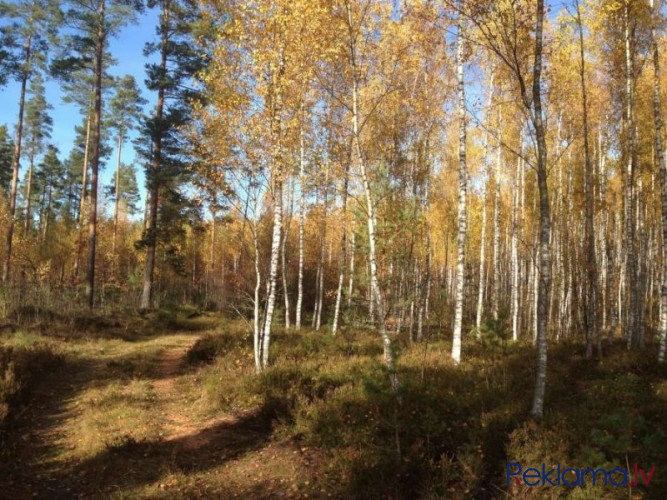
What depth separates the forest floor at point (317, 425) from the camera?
521cm

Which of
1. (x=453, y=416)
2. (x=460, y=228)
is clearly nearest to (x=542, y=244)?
(x=453, y=416)

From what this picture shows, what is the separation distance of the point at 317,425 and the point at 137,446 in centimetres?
293

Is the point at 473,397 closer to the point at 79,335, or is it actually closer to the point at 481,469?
the point at 481,469

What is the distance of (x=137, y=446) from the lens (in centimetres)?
655

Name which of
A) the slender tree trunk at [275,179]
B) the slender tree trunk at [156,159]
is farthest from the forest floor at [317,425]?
the slender tree trunk at [156,159]

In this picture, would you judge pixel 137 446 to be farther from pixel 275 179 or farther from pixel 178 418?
pixel 275 179

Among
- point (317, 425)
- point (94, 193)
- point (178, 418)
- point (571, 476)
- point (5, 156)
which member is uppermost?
point (5, 156)

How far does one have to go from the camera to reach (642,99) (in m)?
14.0

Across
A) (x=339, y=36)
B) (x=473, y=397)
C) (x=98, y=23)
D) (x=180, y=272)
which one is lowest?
(x=473, y=397)

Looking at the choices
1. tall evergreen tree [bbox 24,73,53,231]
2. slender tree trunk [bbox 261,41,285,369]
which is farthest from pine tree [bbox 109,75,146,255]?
slender tree trunk [bbox 261,41,285,369]

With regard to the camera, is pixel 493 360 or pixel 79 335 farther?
pixel 79 335

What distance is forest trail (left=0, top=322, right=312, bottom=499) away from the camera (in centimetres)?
552

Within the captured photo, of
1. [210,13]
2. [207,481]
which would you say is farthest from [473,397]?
[210,13]

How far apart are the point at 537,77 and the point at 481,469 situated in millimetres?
5838
